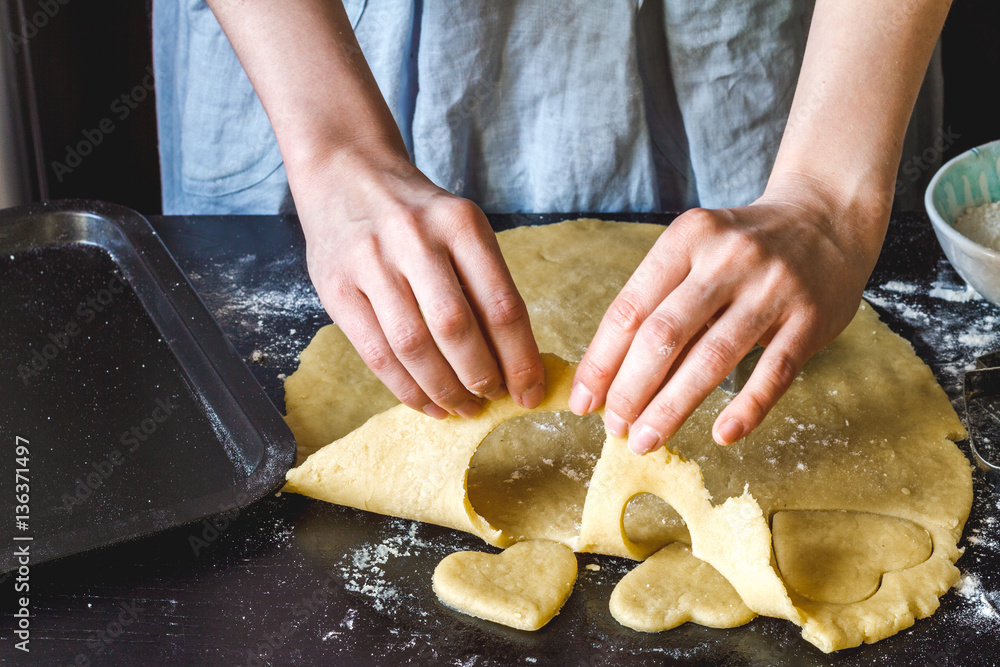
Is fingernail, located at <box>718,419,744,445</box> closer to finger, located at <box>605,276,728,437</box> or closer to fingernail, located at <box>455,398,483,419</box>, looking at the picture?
finger, located at <box>605,276,728,437</box>

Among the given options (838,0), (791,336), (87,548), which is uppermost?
(838,0)

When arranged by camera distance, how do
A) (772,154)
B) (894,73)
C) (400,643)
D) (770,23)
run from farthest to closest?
1. (772,154)
2. (770,23)
3. (894,73)
4. (400,643)

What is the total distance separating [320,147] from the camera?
1.06 meters

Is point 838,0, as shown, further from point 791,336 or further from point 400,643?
point 400,643

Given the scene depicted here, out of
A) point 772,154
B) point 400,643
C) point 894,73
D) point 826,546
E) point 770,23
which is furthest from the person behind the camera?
point 772,154

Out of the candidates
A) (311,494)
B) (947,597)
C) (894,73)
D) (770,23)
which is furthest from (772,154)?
(311,494)

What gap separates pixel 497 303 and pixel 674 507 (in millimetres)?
308

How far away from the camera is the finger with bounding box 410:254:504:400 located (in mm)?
880

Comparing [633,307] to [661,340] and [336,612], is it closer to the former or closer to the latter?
[661,340]

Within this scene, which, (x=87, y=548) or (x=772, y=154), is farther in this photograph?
(x=772, y=154)

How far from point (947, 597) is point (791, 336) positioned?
341 millimetres

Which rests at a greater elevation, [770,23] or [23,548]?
[770,23]

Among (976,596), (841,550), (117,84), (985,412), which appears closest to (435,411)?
(841,550)

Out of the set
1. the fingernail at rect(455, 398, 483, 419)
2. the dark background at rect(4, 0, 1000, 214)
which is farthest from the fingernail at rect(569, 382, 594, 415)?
the dark background at rect(4, 0, 1000, 214)
